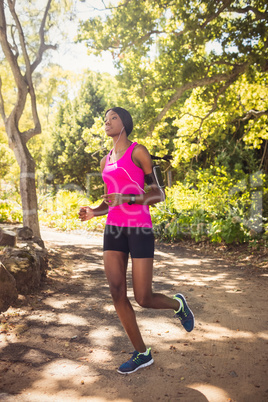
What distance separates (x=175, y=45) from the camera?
873 cm

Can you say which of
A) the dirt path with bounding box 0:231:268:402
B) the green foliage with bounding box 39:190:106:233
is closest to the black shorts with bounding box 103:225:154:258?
the dirt path with bounding box 0:231:268:402

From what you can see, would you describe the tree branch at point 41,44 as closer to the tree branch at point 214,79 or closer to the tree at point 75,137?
the tree branch at point 214,79

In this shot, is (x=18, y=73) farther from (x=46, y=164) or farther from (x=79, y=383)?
(x=46, y=164)

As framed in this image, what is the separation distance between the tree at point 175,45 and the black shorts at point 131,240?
623cm

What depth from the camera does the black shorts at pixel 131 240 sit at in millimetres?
3100

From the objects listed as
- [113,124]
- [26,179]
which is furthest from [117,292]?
[26,179]

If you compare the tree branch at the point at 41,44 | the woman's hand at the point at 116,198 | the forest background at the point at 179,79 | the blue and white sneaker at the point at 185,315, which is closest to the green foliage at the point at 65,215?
the forest background at the point at 179,79

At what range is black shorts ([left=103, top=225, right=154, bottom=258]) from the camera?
3.10 metres

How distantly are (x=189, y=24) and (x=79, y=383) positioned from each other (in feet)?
24.7

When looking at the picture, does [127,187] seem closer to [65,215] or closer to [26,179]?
[26,179]

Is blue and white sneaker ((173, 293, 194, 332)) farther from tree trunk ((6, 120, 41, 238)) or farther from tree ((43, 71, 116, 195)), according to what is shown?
tree ((43, 71, 116, 195))

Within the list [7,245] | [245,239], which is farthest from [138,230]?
[245,239]

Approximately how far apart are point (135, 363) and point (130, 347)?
2.03ft

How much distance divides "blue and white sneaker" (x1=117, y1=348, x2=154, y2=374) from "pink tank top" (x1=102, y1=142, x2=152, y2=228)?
3.74 feet
